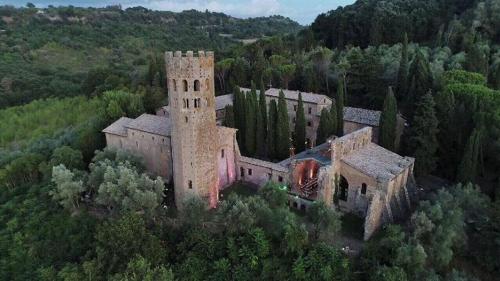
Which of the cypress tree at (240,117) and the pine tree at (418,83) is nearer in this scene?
the pine tree at (418,83)

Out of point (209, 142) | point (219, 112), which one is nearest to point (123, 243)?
point (209, 142)

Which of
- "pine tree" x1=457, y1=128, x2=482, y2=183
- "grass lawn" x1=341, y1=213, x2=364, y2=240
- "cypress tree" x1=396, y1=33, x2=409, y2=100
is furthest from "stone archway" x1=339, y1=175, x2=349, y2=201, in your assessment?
"cypress tree" x1=396, y1=33, x2=409, y2=100

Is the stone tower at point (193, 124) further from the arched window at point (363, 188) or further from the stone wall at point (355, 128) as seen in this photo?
the stone wall at point (355, 128)

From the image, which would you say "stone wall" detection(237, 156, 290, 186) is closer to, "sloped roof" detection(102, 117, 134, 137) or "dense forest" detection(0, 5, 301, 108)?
"sloped roof" detection(102, 117, 134, 137)

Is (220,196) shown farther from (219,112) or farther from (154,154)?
(219,112)

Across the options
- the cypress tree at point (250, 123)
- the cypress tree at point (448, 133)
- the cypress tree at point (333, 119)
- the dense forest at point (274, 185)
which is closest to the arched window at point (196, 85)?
the dense forest at point (274, 185)
